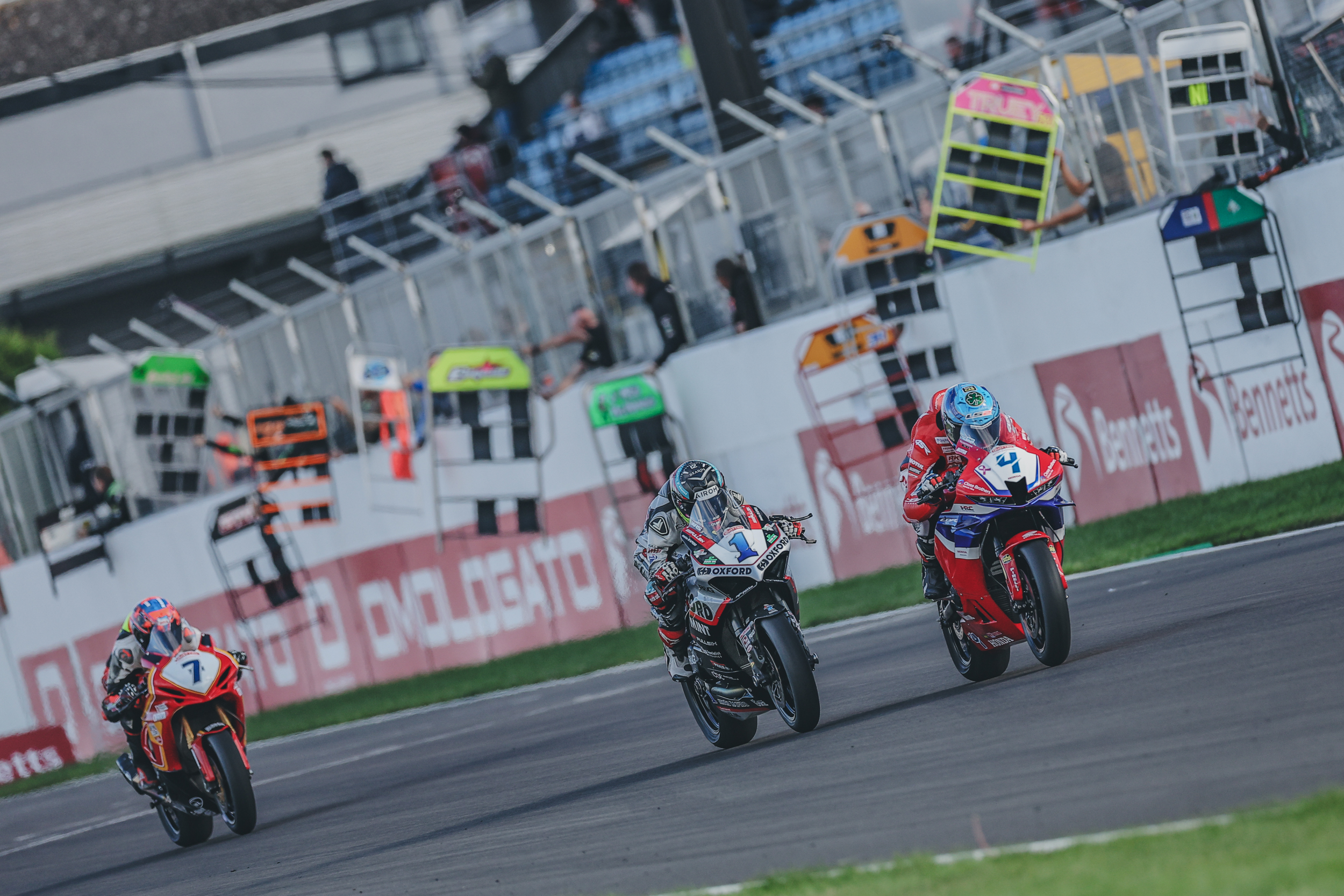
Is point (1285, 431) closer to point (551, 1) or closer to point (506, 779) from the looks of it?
point (506, 779)

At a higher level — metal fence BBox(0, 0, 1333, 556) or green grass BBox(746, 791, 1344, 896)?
metal fence BBox(0, 0, 1333, 556)

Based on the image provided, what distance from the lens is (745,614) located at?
9.04m

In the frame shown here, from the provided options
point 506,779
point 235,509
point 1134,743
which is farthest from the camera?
point 235,509

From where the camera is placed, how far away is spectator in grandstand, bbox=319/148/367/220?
2420cm

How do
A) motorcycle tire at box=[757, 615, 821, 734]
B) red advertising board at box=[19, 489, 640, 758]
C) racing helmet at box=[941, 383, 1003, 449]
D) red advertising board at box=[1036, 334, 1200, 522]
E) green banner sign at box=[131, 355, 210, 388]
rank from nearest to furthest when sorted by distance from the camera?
motorcycle tire at box=[757, 615, 821, 734] < racing helmet at box=[941, 383, 1003, 449] < red advertising board at box=[1036, 334, 1200, 522] < red advertising board at box=[19, 489, 640, 758] < green banner sign at box=[131, 355, 210, 388]

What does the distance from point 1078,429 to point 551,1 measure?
2568cm

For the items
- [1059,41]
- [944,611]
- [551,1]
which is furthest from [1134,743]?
[551,1]

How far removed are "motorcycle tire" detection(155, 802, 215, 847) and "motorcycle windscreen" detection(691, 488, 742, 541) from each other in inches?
177

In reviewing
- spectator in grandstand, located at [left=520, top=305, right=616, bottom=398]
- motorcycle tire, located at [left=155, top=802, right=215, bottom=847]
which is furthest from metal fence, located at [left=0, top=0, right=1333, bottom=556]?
motorcycle tire, located at [left=155, top=802, right=215, bottom=847]

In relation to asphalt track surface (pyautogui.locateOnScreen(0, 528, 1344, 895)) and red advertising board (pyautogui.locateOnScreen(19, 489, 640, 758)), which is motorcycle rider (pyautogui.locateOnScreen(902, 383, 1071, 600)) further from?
red advertising board (pyautogui.locateOnScreen(19, 489, 640, 758))

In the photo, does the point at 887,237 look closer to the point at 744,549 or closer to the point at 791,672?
the point at 744,549

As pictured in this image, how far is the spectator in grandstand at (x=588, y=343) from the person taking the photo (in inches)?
765

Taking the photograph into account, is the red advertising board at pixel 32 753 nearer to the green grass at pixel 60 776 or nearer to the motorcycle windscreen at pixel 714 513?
the green grass at pixel 60 776

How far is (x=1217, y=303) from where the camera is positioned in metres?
14.9
